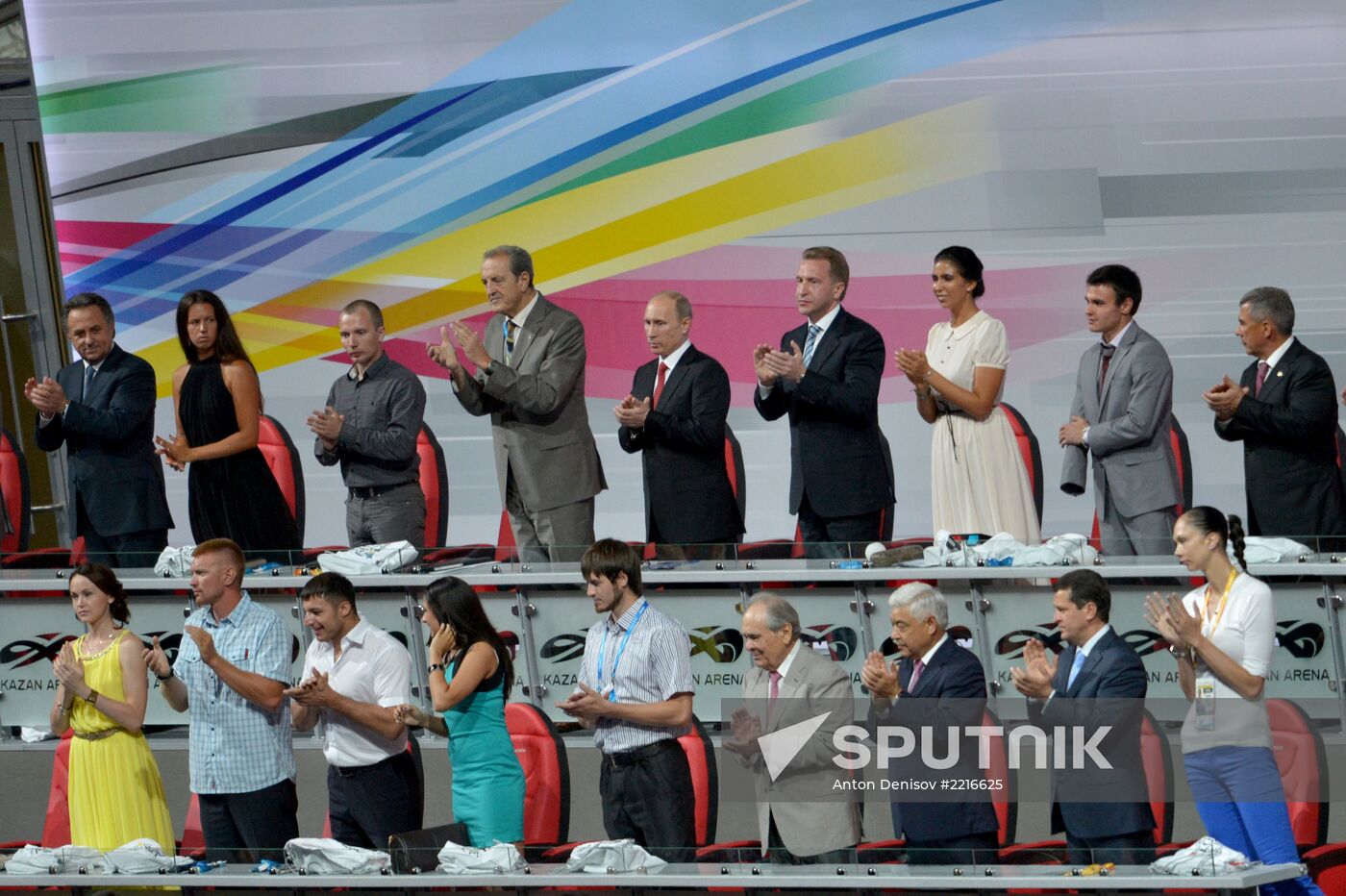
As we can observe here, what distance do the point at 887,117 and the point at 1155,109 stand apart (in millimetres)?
1185

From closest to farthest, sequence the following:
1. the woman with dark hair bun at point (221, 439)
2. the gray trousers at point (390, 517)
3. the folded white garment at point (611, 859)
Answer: the folded white garment at point (611, 859) → the woman with dark hair bun at point (221, 439) → the gray trousers at point (390, 517)

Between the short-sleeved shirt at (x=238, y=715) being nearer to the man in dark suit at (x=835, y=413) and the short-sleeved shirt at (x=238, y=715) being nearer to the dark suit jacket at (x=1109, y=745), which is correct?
the man in dark suit at (x=835, y=413)

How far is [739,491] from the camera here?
6227mm

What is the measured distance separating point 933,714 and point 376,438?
95.4 inches

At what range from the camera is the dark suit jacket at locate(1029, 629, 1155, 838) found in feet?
14.4

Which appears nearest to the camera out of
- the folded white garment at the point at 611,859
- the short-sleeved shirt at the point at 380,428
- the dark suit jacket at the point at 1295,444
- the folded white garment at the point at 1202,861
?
the folded white garment at the point at 1202,861

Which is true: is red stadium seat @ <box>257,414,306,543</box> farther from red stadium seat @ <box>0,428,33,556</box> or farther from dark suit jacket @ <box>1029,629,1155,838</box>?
dark suit jacket @ <box>1029,629,1155,838</box>

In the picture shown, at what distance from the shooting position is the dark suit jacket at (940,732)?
4.46 meters

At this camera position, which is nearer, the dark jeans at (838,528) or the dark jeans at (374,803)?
the dark jeans at (374,803)

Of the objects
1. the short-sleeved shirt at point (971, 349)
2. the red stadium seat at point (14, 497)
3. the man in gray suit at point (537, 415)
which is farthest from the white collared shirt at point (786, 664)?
the red stadium seat at point (14, 497)

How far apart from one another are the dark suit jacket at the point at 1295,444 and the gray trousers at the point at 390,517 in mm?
2670

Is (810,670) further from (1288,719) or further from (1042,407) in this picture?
(1042,407)

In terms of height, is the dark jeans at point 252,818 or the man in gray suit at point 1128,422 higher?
the man in gray suit at point 1128,422

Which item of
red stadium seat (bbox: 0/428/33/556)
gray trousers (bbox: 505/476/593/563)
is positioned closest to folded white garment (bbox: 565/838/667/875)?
gray trousers (bbox: 505/476/593/563)
